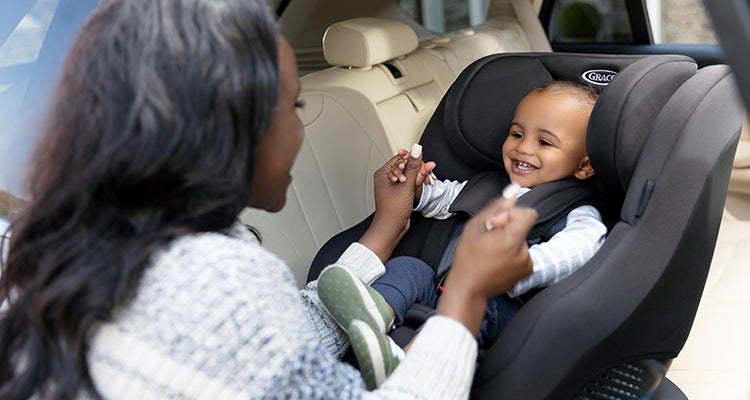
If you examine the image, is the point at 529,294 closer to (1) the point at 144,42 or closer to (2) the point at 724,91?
(2) the point at 724,91

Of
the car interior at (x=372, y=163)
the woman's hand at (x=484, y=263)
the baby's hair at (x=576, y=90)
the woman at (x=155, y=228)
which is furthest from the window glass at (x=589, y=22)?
the woman at (x=155, y=228)

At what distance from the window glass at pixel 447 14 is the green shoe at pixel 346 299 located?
3223 mm

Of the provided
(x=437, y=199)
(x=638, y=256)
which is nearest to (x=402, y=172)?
(x=437, y=199)

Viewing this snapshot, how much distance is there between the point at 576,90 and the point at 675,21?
6.86 feet

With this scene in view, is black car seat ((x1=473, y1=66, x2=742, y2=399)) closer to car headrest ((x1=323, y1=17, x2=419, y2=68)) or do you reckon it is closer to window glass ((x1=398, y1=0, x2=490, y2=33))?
car headrest ((x1=323, y1=17, x2=419, y2=68))

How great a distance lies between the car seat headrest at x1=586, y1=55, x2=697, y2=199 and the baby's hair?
0.24 meters

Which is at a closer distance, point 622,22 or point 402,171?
point 402,171

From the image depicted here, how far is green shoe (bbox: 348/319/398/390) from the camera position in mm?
1119

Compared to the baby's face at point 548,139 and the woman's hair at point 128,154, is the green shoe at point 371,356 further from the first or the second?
the baby's face at point 548,139

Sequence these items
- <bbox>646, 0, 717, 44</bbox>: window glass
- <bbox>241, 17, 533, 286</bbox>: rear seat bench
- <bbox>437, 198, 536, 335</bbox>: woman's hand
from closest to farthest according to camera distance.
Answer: <bbox>437, 198, 536, 335</bbox>: woman's hand
<bbox>241, 17, 533, 286</bbox>: rear seat bench
<bbox>646, 0, 717, 44</bbox>: window glass

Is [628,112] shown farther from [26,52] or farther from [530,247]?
[26,52]

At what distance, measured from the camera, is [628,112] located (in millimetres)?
1320

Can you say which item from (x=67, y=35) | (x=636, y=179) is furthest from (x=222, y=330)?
(x=67, y=35)

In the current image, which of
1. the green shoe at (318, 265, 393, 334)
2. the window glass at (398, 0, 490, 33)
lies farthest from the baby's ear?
the window glass at (398, 0, 490, 33)
